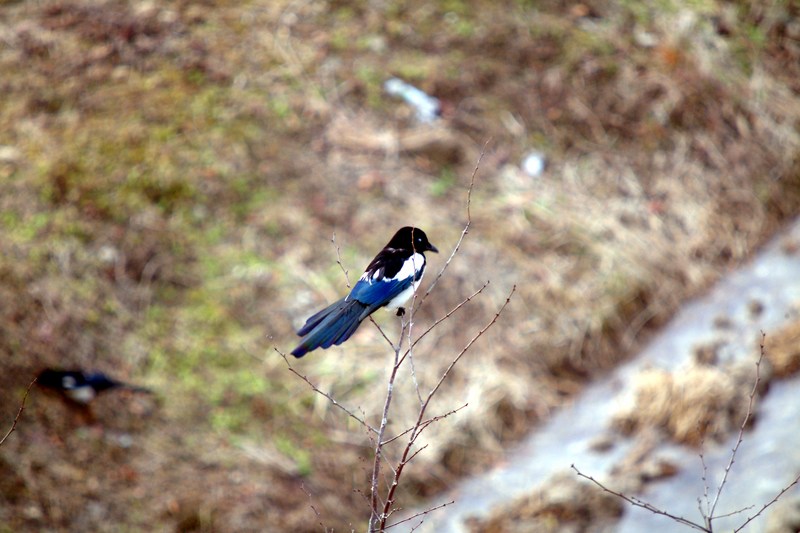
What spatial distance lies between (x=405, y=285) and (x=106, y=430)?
10.4 ft

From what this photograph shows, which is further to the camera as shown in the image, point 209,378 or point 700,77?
point 700,77

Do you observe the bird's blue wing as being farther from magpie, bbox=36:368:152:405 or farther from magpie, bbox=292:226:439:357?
magpie, bbox=36:368:152:405

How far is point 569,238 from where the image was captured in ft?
25.5

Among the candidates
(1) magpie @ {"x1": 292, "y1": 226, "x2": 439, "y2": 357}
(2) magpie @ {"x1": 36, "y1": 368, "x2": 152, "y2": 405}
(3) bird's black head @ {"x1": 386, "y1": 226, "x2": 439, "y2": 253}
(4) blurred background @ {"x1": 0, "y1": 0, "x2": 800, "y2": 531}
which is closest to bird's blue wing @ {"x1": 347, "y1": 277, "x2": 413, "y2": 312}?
(1) magpie @ {"x1": 292, "y1": 226, "x2": 439, "y2": 357}

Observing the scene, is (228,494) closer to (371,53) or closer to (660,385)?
(660,385)

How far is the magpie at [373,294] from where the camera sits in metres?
3.72

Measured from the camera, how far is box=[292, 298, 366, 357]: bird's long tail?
12.0ft

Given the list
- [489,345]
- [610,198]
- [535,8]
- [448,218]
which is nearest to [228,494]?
[489,345]

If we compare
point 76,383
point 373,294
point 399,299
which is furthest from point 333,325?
point 76,383

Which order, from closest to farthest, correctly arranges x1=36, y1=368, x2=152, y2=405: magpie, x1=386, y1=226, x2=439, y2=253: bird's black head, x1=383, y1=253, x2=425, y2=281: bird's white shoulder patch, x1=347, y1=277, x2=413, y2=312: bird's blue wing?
x1=347, y1=277, x2=413, y2=312: bird's blue wing < x1=383, y1=253, x2=425, y2=281: bird's white shoulder patch < x1=386, y1=226, x2=439, y2=253: bird's black head < x1=36, y1=368, x2=152, y2=405: magpie

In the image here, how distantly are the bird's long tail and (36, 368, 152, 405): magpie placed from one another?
9.94ft

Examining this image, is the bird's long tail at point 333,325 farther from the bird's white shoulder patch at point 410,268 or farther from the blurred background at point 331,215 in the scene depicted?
the blurred background at point 331,215

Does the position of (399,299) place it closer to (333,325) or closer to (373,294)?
(373,294)

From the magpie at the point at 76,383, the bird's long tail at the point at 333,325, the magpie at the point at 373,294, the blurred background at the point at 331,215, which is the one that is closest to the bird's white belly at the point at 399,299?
the magpie at the point at 373,294
